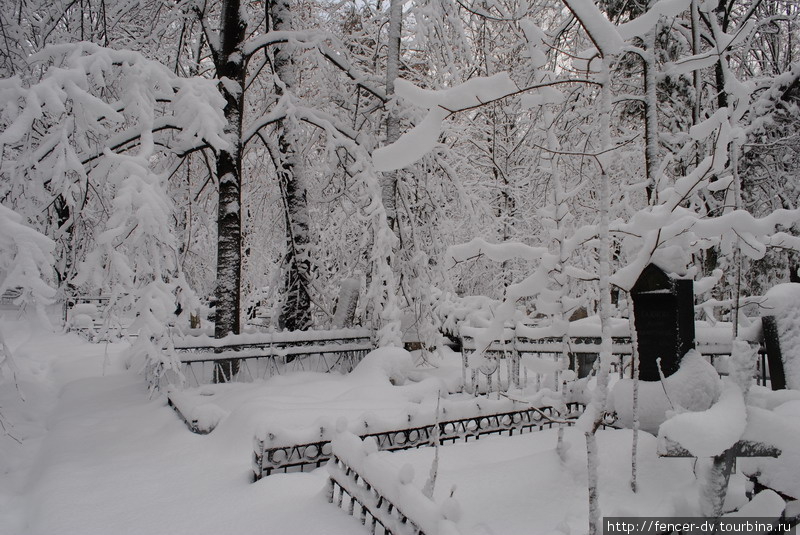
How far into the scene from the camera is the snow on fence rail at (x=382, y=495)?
2615mm

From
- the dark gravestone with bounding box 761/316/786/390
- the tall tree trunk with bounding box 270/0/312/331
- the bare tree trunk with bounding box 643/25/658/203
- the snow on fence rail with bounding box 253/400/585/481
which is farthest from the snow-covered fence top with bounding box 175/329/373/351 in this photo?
the dark gravestone with bounding box 761/316/786/390

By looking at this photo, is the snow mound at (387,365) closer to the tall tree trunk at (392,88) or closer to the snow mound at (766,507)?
the tall tree trunk at (392,88)

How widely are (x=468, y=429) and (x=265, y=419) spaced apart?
2.41m

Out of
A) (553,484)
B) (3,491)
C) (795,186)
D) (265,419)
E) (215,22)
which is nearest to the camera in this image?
(553,484)

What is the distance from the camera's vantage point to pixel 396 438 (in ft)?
16.5

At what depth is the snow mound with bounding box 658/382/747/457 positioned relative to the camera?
2.00 meters

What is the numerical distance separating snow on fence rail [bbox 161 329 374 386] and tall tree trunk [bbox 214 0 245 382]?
0.32m

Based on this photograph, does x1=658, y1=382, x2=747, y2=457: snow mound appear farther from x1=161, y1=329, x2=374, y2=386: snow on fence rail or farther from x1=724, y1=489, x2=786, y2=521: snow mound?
x1=161, y1=329, x2=374, y2=386: snow on fence rail

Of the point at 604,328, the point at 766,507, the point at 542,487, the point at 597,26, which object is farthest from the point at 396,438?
the point at 597,26

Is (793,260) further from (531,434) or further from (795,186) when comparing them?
(531,434)

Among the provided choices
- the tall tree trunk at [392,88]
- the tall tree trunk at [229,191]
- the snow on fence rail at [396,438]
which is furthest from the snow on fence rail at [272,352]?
the snow on fence rail at [396,438]

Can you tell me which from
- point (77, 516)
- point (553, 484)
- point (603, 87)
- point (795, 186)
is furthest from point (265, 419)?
point (795, 186)

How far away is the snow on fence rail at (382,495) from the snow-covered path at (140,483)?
0.78ft

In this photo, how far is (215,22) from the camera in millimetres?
12469
